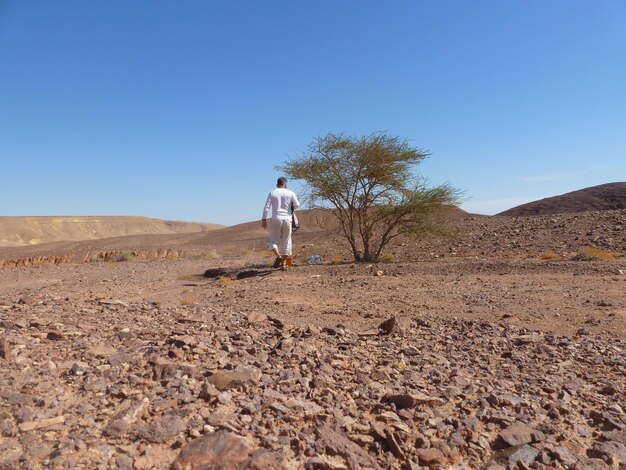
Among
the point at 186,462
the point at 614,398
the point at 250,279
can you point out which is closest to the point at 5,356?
the point at 186,462

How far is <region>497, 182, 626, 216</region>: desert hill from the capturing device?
43.0 meters

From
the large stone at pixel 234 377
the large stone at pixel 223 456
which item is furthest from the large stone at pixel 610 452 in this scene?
the large stone at pixel 234 377

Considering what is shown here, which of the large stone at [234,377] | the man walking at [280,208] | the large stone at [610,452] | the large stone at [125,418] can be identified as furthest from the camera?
the man walking at [280,208]

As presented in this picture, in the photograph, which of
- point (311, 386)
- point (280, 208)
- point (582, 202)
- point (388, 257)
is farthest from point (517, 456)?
point (582, 202)

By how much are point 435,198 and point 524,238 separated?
4.12 meters

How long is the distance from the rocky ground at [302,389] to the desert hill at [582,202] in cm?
4241

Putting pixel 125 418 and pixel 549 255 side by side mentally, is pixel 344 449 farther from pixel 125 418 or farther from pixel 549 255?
pixel 549 255

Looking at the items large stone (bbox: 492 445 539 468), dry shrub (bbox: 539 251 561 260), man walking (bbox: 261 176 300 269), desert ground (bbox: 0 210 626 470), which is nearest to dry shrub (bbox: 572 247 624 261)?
dry shrub (bbox: 539 251 561 260)

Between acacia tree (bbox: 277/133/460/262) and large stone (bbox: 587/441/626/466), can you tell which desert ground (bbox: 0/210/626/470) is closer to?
large stone (bbox: 587/441/626/466)

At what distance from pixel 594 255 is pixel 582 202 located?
122 ft

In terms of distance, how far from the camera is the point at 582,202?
44750mm

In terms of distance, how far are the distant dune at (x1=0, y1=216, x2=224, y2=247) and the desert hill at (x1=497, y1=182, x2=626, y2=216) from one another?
54420 mm

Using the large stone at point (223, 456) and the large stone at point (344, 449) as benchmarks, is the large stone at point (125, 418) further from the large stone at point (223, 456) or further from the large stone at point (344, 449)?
the large stone at point (344, 449)

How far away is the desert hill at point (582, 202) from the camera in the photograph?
43.0 m
